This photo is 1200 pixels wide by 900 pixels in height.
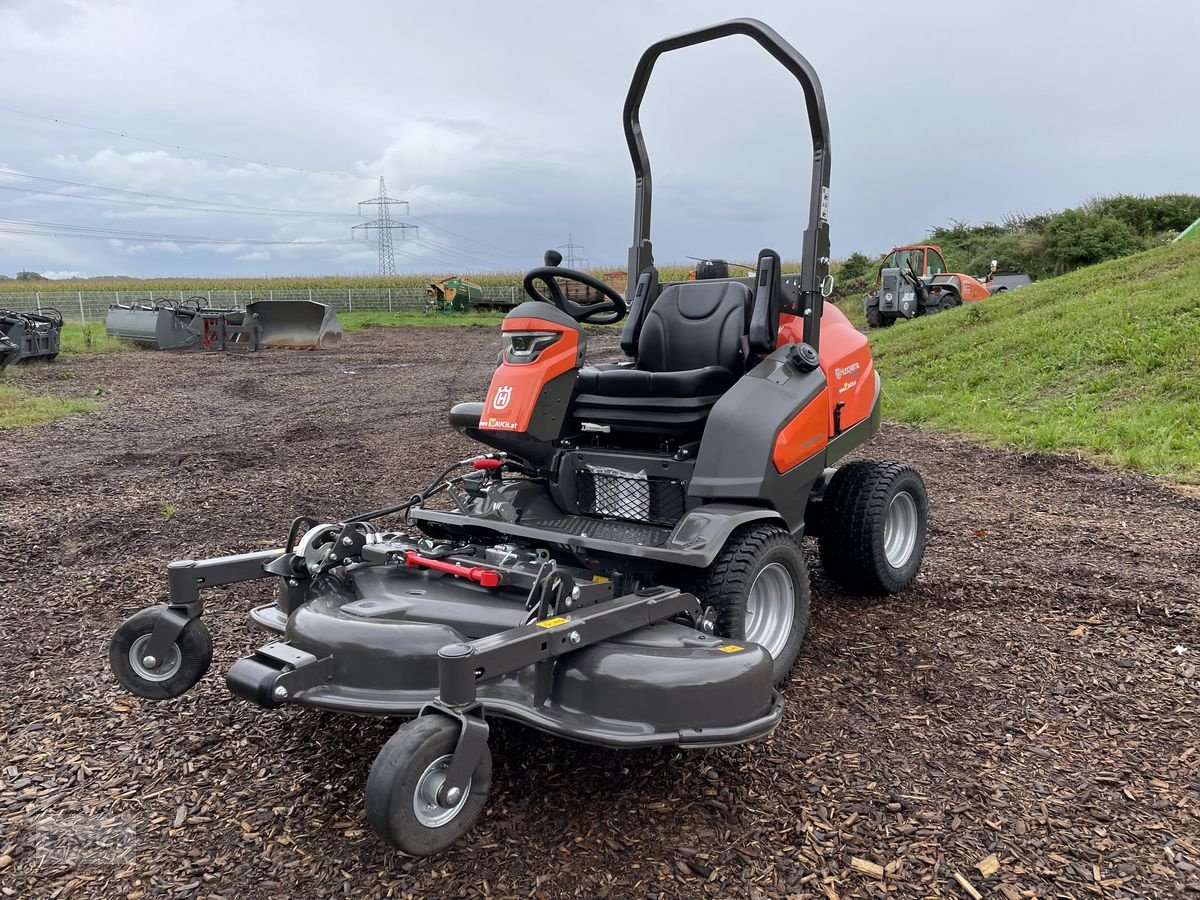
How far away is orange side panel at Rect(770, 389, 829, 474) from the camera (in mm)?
3316

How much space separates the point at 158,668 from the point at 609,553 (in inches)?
58.5

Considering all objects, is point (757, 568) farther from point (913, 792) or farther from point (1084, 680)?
point (1084, 680)

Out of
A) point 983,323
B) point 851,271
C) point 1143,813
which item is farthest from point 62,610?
point 851,271

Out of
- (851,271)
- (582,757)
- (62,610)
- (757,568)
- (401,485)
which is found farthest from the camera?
(851,271)

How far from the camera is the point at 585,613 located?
2525mm

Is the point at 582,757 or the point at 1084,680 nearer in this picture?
the point at 582,757

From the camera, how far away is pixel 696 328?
387cm

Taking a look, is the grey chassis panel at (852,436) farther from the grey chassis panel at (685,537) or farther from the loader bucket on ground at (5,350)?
the loader bucket on ground at (5,350)

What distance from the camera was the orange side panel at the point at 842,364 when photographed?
12.3 ft

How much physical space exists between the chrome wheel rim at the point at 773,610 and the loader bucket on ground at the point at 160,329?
63.7 feet

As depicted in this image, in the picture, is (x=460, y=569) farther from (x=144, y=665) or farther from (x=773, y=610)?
(x=773, y=610)

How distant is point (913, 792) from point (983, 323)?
12.1 m

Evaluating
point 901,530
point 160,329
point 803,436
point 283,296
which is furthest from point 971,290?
point 283,296

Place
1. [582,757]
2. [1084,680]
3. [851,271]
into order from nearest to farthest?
[582,757]
[1084,680]
[851,271]
